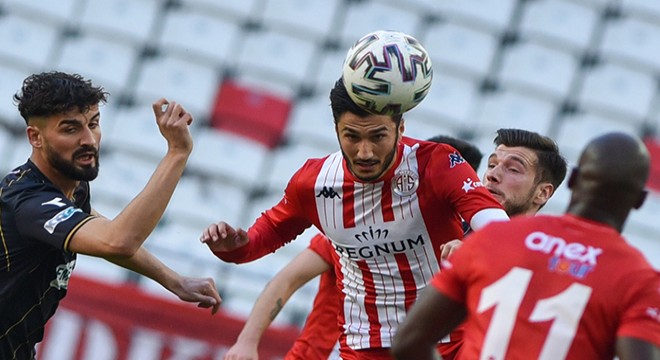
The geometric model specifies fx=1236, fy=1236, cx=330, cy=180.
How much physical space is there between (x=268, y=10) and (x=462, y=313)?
12.1m

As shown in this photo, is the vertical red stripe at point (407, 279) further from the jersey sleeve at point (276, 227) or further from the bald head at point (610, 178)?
the bald head at point (610, 178)

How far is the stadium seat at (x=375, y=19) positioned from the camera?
1566cm

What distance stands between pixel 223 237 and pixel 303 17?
10103 mm

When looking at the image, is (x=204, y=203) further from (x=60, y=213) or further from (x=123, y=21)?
(x=60, y=213)

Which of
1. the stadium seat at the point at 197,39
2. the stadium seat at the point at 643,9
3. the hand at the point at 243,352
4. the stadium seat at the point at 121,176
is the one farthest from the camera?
the stadium seat at the point at 643,9

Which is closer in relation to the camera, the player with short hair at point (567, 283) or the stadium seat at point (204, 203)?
the player with short hair at point (567, 283)

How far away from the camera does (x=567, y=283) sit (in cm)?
370

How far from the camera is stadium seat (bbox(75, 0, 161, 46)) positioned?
1527cm

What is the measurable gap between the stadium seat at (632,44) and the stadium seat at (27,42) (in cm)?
705

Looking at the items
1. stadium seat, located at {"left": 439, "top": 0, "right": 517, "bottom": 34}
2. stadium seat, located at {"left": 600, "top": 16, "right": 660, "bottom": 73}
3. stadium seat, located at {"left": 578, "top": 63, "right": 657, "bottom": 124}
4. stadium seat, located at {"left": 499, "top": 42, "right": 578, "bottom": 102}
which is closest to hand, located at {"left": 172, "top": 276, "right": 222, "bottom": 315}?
stadium seat, located at {"left": 499, "top": 42, "right": 578, "bottom": 102}

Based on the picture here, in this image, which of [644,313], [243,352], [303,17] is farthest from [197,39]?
[644,313]

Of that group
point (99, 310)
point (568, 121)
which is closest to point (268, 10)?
point (568, 121)

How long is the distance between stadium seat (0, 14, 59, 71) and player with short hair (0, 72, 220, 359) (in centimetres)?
951

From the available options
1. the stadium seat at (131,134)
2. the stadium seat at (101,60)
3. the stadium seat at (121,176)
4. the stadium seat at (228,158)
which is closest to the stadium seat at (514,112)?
the stadium seat at (228,158)
